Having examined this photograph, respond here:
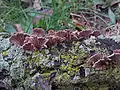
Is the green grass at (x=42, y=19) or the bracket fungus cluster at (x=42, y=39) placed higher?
the bracket fungus cluster at (x=42, y=39)

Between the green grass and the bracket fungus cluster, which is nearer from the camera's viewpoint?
the bracket fungus cluster

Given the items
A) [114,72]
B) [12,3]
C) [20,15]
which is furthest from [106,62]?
[12,3]

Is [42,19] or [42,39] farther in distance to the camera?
[42,19]

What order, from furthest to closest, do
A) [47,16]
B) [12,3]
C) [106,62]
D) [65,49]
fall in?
1. [12,3]
2. [47,16]
3. [65,49]
4. [106,62]

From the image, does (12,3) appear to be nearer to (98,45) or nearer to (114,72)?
(98,45)

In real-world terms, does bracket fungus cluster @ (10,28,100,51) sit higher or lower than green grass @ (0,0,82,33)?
higher

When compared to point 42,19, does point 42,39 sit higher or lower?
higher

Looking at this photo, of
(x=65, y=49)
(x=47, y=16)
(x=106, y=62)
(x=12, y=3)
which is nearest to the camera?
(x=106, y=62)

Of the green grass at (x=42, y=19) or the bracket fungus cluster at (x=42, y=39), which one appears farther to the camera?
the green grass at (x=42, y=19)

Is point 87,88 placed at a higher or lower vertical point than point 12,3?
lower

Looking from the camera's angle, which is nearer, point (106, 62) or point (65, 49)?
point (106, 62)
